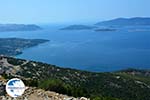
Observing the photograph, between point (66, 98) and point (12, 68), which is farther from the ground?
point (66, 98)

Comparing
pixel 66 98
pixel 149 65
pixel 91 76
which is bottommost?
pixel 149 65

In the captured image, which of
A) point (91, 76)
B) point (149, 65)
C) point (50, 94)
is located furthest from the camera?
point (149, 65)

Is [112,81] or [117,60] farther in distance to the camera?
[117,60]

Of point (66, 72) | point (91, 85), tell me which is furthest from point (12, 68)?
point (91, 85)

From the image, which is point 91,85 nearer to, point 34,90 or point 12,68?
point 12,68

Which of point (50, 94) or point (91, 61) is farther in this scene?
point (91, 61)

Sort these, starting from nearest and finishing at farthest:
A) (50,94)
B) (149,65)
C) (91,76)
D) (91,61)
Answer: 1. (50,94)
2. (91,76)
3. (149,65)
4. (91,61)

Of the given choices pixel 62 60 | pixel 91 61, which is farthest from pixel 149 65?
pixel 62 60

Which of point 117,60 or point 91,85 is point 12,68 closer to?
point 91,85

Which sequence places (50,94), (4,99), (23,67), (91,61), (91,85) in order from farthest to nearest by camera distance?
(91,61) → (23,67) → (91,85) → (50,94) → (4,99)
